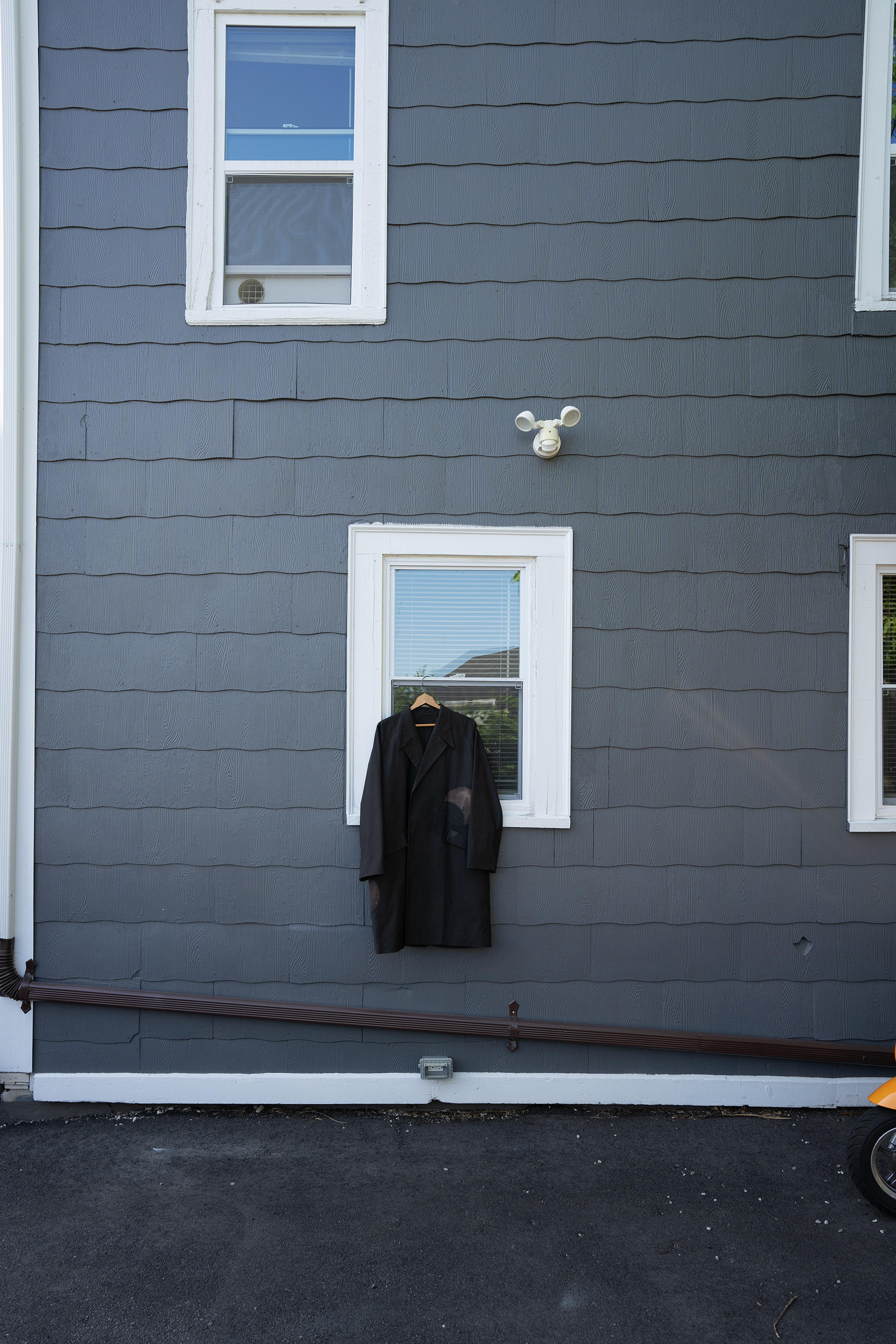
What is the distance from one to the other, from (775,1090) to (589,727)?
63.9 inches

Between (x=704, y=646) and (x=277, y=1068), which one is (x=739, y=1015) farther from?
(x=277, y=1068)

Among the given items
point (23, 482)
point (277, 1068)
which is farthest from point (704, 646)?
point (23, 482)

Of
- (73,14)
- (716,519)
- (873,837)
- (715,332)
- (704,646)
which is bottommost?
(873,837)

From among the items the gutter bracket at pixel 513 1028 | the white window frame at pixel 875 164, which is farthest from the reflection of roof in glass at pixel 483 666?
the white window frame at pixel 875 164

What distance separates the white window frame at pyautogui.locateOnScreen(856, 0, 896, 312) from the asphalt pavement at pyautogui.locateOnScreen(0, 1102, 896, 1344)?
3.31 meters

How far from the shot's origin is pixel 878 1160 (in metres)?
2.60

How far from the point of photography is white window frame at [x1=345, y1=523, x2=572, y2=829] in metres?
3.28

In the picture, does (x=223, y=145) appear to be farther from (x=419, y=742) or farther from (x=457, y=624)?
(x=419, y=742)

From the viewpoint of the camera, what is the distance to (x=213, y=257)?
3.31m

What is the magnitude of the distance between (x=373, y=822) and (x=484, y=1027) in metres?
0.95

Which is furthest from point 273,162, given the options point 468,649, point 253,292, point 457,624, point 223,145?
point 468,649

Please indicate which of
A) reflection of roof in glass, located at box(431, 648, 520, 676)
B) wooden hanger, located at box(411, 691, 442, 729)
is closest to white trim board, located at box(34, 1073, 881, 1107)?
wooden hanger, located at box(411, 691, 442, 729)

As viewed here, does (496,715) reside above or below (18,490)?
below

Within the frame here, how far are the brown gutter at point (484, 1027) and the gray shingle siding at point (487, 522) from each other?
6 centimetres
